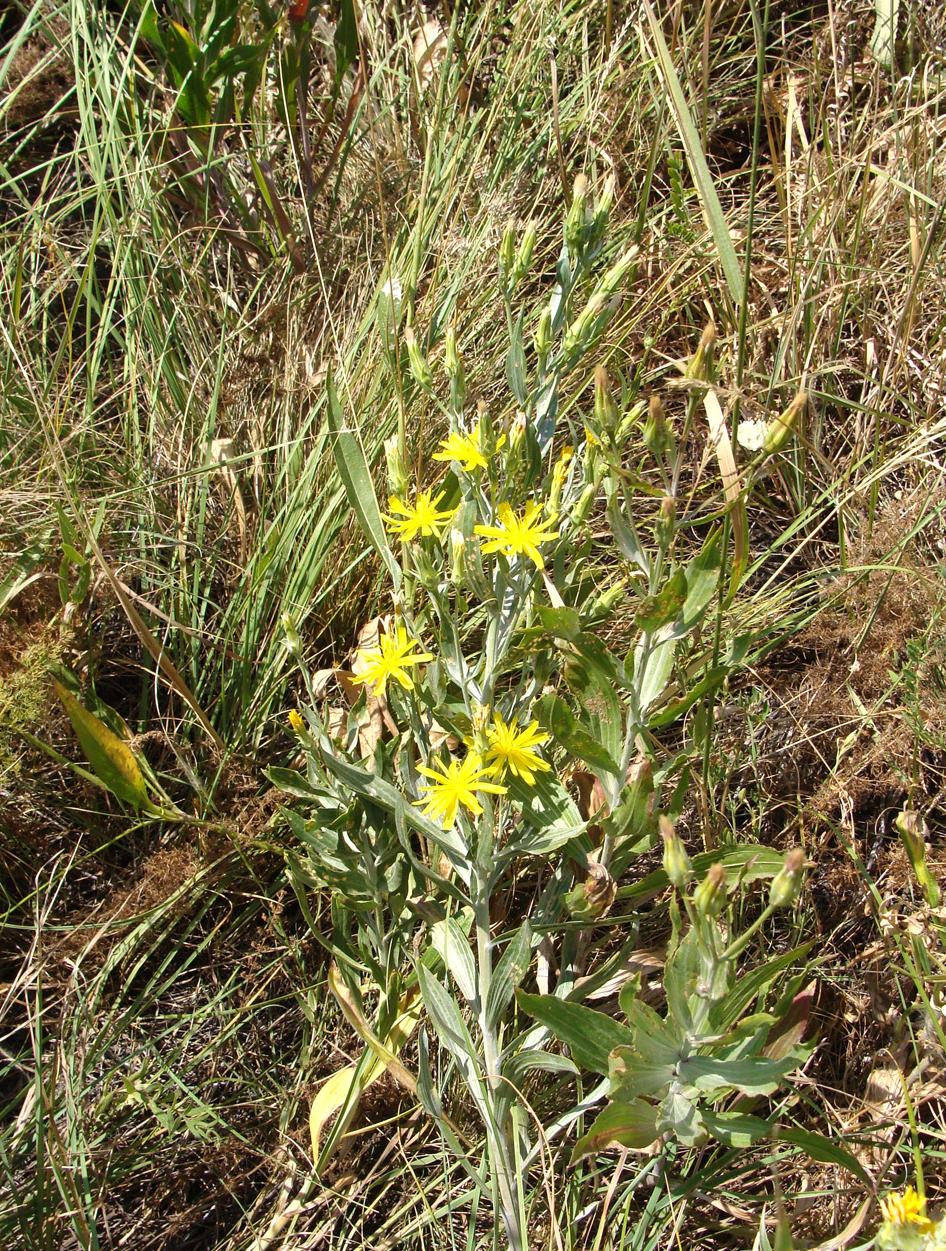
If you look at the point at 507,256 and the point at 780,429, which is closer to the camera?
the point at 780,429

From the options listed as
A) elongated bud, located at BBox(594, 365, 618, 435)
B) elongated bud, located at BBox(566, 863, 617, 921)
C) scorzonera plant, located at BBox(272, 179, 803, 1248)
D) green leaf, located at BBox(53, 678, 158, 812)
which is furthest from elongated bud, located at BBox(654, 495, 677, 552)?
green leaf, located at BBox(53, 678, 158, 812)

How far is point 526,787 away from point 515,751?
2.8 inches

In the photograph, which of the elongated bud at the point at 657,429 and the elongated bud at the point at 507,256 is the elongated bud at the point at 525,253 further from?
the elongated bud at the point at 657,429

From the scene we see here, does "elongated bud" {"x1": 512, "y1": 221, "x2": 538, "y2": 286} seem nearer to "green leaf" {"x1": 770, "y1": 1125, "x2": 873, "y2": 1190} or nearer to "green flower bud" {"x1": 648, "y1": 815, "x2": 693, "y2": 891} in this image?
"green flower bud" {"x1": 648, "y1": 815, "x2": 693, "y2": 891}

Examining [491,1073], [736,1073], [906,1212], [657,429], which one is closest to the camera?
[906,1212]

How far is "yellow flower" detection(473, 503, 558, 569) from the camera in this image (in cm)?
139

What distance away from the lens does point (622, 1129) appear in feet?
4.17

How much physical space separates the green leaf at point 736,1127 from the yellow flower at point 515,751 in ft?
1.49


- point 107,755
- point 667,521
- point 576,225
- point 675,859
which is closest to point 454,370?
point 576,225

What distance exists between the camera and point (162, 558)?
6.88 feet

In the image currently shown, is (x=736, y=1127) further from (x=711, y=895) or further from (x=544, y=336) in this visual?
(x=544, y=336)

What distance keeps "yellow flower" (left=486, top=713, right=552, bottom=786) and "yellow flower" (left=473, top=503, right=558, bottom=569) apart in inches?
8.6

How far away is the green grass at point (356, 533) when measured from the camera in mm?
1604

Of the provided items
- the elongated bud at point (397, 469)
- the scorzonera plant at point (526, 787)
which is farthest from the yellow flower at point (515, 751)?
the elongated bud at point (397, 469)
